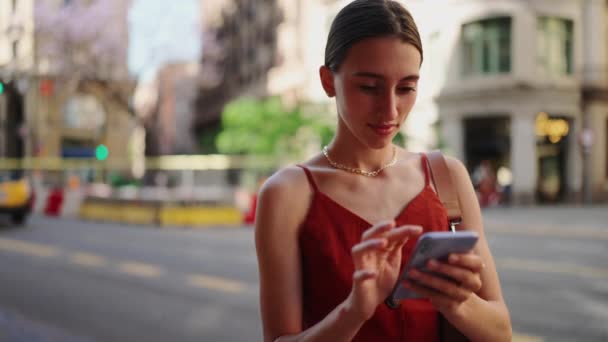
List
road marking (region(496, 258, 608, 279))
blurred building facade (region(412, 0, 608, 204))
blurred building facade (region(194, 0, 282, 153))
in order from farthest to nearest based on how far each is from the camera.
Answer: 1. blurred building facade (region(194, 0, 282, 153))
2. blurred building facade (region(412, 0, 608, 204))
3. road marking (region(496, 258, 608, 279))

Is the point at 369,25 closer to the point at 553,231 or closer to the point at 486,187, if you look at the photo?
the point at 553,231

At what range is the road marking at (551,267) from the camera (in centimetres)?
876

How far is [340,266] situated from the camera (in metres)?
1.49

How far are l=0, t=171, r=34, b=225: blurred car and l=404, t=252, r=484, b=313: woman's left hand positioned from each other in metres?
16.7

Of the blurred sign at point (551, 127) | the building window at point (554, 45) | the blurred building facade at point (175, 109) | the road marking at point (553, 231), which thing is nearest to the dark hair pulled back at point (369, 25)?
the road marking at point (553, 231)

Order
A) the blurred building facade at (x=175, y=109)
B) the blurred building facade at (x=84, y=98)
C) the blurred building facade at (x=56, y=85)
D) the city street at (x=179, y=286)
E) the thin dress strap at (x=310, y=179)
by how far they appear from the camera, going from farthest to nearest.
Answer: the blurred building facade at (x=175, y=109), the blurred building facade at (x=84, y=98), the blurred building facade at (x=56, y=85), the city street at (x=179, y=286), the thin dress strap at (x=310, y=179)

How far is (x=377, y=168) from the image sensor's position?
1639 mm

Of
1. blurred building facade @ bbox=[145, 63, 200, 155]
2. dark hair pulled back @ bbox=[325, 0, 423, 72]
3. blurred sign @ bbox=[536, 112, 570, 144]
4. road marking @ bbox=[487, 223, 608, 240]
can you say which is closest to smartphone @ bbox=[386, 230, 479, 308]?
dark hair pulled back @ bbox=[325, 0, 423, 72]

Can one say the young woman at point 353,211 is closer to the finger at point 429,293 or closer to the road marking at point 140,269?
the finger at point 429,293

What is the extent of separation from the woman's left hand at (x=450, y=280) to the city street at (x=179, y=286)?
473cm

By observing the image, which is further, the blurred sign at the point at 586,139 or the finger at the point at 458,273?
the blurred sign at the point at 586,139

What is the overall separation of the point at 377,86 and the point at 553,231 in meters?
15.0

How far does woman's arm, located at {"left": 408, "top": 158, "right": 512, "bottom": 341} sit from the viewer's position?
4.15 feet

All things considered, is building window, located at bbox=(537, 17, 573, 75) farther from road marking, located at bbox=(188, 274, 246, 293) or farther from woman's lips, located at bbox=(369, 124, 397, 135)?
woman's lips, located at bbox=(369, 124, 397, 135)
